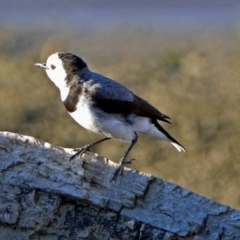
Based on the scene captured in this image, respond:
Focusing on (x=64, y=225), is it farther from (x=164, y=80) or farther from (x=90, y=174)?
(x=164, y=80)

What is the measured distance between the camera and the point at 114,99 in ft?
20.7

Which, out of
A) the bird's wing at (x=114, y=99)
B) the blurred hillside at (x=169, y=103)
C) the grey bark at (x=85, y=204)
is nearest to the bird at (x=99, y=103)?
the bird's wing at (x=114, y=99)

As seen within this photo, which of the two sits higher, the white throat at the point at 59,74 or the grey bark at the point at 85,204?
the white throat at the point at 59,74

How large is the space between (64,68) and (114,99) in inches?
18.8

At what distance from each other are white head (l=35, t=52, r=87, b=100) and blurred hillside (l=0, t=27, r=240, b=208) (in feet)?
8.10

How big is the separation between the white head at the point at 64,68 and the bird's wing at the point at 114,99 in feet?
0.78

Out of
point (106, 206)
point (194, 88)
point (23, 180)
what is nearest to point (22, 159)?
point (23, 180)

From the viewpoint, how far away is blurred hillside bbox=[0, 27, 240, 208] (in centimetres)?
895

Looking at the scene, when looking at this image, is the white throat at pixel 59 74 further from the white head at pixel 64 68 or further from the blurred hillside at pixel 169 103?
the blurred hillside at pixel 169 103

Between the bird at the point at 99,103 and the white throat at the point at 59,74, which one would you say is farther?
the white throat at the point at 59,74

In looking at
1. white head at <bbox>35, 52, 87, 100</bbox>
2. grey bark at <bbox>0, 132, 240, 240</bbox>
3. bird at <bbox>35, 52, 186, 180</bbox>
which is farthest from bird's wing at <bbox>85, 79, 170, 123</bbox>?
grey bark at <bbox>0, 132, 240, 240</bbox>

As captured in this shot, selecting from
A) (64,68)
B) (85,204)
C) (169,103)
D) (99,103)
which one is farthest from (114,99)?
(169,103)

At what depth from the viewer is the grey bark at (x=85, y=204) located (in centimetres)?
522

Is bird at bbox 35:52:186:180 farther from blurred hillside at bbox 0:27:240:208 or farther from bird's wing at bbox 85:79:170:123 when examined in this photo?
blurred hillside at bbox 0:27:240:208
